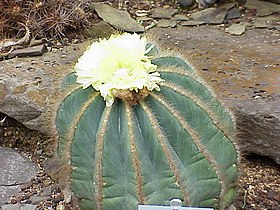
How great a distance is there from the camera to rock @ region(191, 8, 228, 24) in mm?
3473

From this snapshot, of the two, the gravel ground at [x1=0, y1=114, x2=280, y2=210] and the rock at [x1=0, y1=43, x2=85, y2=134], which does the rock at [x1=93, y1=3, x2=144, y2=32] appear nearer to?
the rock at [x1=0, y1=43, x2=85, y2=134]

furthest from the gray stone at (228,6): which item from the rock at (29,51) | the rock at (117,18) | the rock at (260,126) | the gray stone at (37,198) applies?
the gray stone at (37,198)

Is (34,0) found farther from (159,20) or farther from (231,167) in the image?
(231,167)

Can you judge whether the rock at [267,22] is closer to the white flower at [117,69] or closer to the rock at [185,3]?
the rock at [185,3]

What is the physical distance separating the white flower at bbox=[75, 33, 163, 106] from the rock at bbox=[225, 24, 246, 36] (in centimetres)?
156

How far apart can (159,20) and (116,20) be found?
0.78ft

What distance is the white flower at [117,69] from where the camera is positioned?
5.47 feet

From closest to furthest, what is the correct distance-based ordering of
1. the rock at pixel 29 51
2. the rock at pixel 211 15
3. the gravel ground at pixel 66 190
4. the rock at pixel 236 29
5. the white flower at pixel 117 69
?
the white flower at pixel 117 69 < the gravel ground at pixel 66 190 < the rock at pixel 29 51 < the rock at pixel 236 29 < the rock at pixel 211 15

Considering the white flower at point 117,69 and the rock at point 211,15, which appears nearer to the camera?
the white flower at point 117,69

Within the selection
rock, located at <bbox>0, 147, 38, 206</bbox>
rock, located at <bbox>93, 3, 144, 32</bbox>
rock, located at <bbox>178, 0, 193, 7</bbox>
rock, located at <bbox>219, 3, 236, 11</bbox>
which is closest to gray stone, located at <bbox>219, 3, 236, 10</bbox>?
rock, located at <bbox>219, 3, 236, 11</bbox>

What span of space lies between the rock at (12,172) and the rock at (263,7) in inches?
66.9

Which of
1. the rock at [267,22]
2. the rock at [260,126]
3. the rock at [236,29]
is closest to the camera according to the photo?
the rock at [260,126]

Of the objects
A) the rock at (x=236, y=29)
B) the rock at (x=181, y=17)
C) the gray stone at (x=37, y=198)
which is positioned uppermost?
the rock at (x=236, y=29)

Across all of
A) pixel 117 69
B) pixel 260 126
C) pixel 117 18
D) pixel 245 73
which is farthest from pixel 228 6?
pixel 117 69
